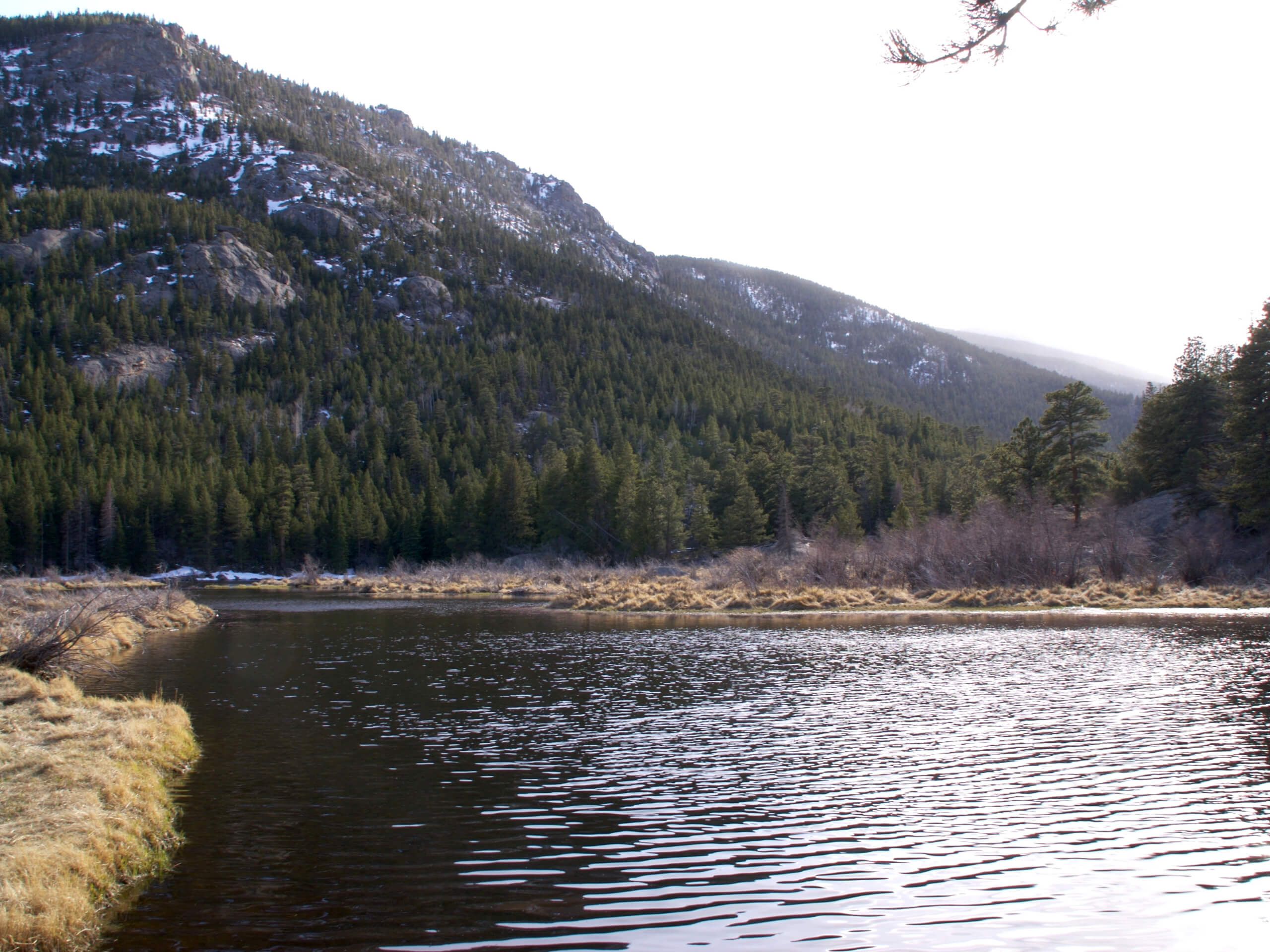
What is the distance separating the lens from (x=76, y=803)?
35.3 feet

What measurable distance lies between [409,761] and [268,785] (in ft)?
8.19

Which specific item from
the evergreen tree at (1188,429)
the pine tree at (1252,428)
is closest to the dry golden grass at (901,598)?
the pine tree at (1252,428)

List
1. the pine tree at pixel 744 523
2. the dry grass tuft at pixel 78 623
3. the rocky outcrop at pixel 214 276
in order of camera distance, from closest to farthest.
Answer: the dry grass tuft at pixel 78 623 < the pine tree at pixel 744 523 < the rocky outcrop at pixel 214 276

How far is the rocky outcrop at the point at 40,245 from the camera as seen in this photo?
165 metres

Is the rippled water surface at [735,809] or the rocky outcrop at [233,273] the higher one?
the rocky outcrop at [233,273]

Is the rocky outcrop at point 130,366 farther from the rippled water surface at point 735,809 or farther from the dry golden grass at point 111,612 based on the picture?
the rippled water surface at point 735,809

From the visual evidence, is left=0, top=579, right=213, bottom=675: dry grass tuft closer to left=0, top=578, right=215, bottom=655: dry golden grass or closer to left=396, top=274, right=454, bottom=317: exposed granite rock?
left=0, top=578, right=215, bottom=655: dry golden grass

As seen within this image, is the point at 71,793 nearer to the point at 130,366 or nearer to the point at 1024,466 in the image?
the point at 1024,466

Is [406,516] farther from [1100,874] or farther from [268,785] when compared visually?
[1100,874]

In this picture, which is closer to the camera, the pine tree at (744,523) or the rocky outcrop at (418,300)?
the pine tree at (744,523)

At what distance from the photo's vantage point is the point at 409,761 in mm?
15219

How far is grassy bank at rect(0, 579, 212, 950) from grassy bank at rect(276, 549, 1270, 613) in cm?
3354

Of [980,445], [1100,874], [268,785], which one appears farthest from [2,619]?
[980,445]

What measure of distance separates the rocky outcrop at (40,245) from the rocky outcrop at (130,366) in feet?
125
